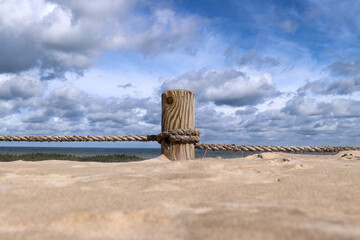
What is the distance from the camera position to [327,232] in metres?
0.76

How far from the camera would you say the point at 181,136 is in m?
3.26

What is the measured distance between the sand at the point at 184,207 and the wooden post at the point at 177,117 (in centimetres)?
168

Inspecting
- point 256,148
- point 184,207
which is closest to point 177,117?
point 256,148

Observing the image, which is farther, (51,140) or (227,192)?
(51,140)

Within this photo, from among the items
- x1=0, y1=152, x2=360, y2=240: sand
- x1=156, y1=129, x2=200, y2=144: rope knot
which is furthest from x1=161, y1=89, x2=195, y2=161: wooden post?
x1=0, y1=152, x2=360, y2=240: sand

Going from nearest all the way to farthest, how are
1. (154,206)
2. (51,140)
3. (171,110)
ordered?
1. (154,206)
2. (171,110)
3. (51,140)

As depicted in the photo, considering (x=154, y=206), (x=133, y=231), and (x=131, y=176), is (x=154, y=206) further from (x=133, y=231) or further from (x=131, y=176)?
(x=131, y=176)

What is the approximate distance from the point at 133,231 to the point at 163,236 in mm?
106

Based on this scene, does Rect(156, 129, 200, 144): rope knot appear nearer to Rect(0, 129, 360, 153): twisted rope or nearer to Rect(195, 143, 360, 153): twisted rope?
Rect(0, 129, 360, 153): twisted rope

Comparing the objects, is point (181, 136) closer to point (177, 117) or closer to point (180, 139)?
point (180, 139)

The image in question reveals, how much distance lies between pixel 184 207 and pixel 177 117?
2353 mm

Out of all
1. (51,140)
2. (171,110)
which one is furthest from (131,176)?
(51,140)

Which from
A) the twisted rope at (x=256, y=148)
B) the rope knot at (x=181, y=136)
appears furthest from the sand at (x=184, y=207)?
the twisted rope at (x=256, y=148)

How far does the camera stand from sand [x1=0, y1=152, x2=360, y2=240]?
799 mm
